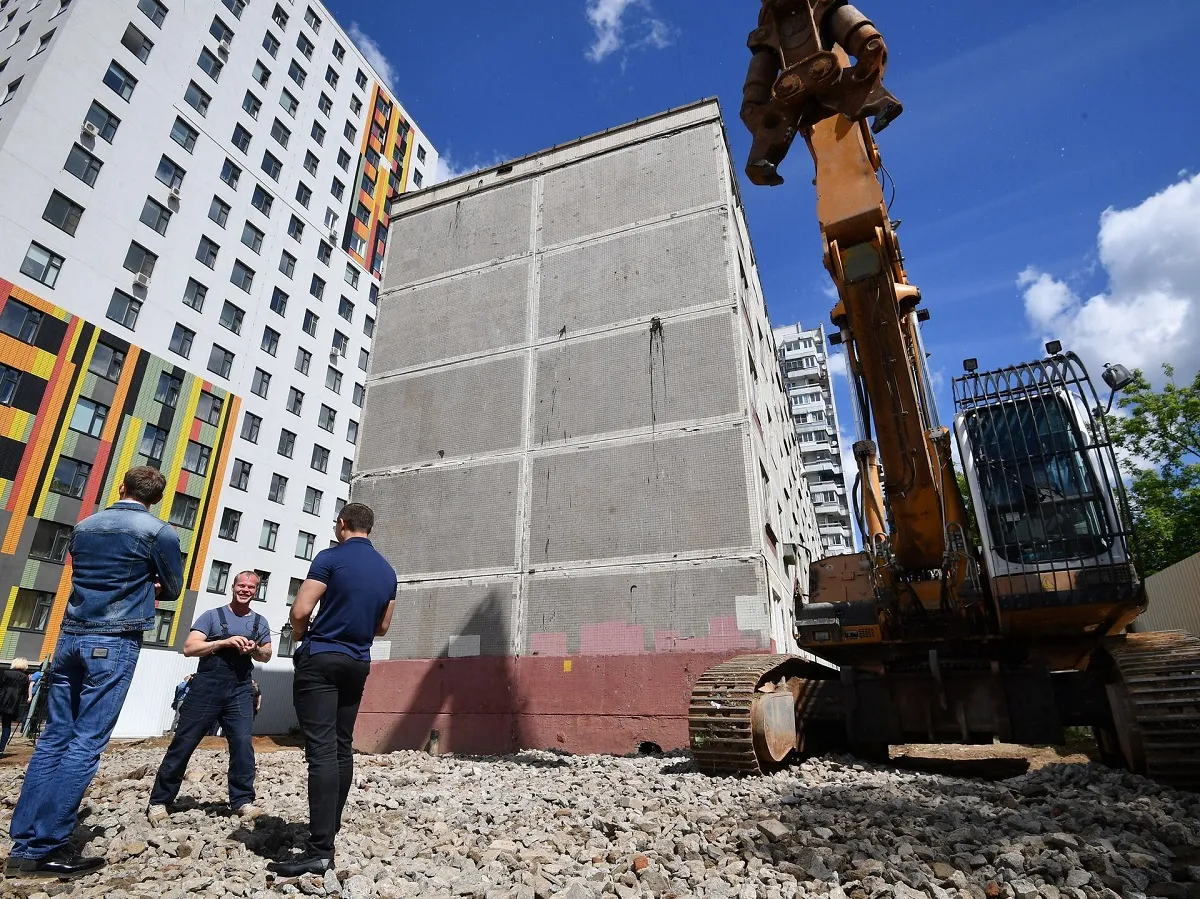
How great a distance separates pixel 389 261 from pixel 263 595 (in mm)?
21898

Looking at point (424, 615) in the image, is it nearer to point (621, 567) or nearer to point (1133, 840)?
point (621, 567)

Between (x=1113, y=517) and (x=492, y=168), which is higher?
(x=492, y=168)

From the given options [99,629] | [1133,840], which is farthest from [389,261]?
[1133,840]

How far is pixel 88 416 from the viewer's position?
80.7 feet

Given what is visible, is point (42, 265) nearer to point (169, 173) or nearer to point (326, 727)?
point (169, 173)

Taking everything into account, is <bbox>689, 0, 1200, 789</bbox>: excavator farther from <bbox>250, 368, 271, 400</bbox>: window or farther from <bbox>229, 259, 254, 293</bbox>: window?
<bbox>229, 259, 254, 293</bbox>: window

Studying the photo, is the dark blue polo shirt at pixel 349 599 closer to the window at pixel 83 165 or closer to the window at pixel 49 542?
the window at pixel 49 542

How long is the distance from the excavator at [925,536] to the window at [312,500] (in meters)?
32.4

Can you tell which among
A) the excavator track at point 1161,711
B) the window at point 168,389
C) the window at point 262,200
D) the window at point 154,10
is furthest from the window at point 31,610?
the excavator track at point 1161,711

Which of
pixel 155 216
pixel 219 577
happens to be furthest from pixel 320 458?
pixel 155 216

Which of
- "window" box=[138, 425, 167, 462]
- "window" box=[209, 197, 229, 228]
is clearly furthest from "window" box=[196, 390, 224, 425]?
"window" box=[209, 197, 229, 228]

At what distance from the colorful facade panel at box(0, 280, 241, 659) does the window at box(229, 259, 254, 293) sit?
19.4ft

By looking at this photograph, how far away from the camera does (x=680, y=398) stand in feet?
38.9

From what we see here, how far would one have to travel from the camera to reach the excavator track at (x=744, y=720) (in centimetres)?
569
